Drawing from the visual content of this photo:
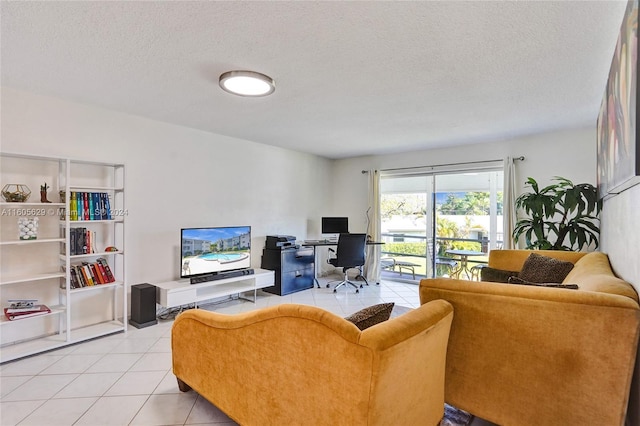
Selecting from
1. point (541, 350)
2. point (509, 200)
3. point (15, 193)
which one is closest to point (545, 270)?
point (541, 350)

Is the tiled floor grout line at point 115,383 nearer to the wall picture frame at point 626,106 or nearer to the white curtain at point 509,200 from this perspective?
the wall picture frame at point 626,106

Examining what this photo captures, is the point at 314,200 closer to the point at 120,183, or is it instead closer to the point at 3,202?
the point at 120,183

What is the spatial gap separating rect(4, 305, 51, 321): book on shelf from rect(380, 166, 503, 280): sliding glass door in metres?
4.94

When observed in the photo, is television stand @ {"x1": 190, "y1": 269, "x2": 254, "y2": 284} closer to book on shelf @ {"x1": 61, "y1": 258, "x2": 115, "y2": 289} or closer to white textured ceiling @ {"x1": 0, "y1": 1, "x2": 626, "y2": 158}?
book on shelf @ {"x1": 61, "y1": 258, "x2": 115, "y2": 289}

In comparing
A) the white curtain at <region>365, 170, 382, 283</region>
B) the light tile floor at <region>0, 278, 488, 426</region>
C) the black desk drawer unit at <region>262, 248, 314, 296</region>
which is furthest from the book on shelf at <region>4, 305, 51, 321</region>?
the white curtain at <region>365, 170, 382, 283</region>

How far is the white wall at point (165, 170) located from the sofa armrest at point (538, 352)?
10.7ft

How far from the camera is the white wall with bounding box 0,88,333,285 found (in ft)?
9.68

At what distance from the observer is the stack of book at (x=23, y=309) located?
258 cm

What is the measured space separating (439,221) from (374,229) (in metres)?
1.17

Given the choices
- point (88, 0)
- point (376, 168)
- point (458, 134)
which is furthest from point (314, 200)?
point (88, 0)

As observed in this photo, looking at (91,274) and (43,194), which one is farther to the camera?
(91,274)

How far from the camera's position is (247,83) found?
2514mm

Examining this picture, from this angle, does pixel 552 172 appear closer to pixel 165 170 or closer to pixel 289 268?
pixel 289 268

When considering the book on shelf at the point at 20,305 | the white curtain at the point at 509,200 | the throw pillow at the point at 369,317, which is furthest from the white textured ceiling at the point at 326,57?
the book on shelf at the point at 20,305
